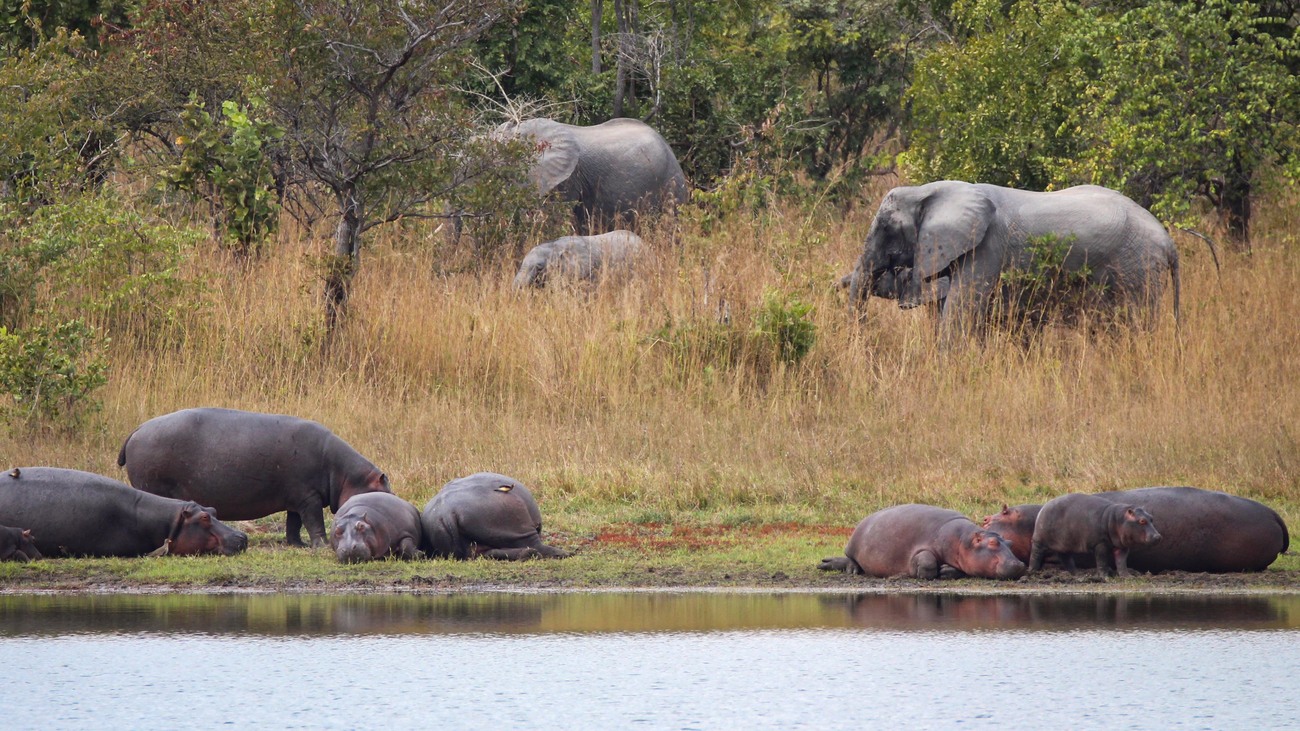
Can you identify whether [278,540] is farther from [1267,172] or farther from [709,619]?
[1267,172]

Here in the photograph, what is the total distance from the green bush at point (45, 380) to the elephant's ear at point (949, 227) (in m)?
7.67

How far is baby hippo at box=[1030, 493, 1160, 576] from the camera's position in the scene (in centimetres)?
888

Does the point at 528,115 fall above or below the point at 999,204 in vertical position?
above

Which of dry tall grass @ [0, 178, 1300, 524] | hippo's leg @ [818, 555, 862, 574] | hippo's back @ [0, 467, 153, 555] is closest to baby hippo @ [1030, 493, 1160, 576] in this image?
hippo's leg @ [818, 555, 862, 574]

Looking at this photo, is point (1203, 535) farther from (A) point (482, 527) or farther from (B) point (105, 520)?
(B) point (105, 520)

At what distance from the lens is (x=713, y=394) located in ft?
46.6

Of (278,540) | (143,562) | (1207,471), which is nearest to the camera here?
(143,562)

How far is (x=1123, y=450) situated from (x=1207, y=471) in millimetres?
640

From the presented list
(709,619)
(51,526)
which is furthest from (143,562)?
(709,619)

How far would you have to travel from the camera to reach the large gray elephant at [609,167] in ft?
71.5

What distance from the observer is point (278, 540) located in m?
10.5

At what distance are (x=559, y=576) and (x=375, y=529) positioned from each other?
3.73 feet

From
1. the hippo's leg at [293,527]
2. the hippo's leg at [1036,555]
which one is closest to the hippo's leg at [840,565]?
the hippo's leg at [1036,555]

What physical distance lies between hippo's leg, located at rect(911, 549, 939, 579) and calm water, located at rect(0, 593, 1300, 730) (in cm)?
62
